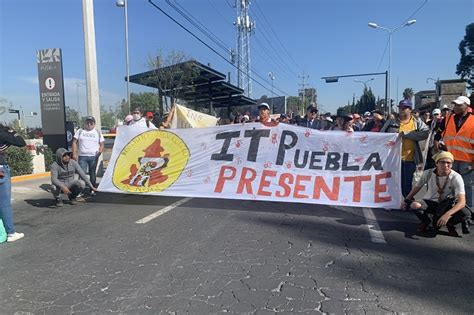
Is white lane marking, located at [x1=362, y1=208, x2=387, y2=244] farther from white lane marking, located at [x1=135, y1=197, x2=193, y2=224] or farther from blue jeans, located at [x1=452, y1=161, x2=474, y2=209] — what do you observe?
white lane marking, located at [x1=135, y1=197, x2=193, y2=224]

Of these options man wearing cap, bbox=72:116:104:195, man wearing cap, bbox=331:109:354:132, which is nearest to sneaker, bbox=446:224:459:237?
man wearing cap, bbox=331:109:354:132

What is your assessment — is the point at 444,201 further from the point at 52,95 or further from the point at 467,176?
the point at 52,95

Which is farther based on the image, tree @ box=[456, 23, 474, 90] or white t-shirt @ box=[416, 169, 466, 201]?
tree @ box=[456, 23, 474, 90]

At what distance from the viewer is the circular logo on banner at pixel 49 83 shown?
11.0m

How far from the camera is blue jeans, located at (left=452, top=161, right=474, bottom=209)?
5629 millimetres

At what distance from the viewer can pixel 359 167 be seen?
631cm

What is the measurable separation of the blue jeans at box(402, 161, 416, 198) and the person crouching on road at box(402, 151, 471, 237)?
3.89 ft

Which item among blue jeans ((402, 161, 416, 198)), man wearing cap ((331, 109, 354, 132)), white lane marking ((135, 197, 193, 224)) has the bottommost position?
white lane marking ((135, 197, 193, 224))

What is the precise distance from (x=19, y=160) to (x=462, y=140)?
11245 millimetres

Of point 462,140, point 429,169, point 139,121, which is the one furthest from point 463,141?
point 139,121

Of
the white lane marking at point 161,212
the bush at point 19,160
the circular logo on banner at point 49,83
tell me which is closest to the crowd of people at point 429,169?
the white lane marking at point 161,212

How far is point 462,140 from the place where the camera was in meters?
5.75

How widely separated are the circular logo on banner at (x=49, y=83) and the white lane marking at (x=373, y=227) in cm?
898

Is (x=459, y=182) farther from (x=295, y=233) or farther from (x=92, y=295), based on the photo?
(x=92, y=295)
